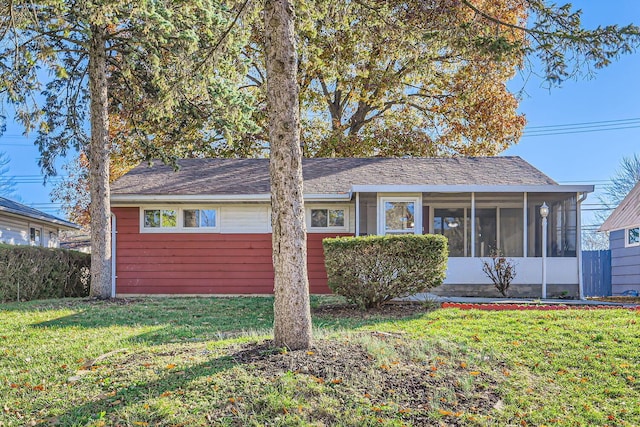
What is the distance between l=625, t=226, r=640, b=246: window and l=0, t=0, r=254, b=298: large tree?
37.3 feet

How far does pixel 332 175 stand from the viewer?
46.2 ft

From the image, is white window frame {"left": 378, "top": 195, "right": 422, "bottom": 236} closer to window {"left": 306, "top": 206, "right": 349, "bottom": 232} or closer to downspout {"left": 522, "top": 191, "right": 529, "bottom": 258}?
window {"left": 306, "top": 206, "right": 349, "bottom": 232}

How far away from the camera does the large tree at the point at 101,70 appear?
987 centimetres

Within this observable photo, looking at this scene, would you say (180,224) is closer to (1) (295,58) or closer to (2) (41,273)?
(2) (41,273)

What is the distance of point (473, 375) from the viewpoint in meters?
5.00

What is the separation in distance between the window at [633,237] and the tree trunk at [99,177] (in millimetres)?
13359

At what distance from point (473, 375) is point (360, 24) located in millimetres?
5491

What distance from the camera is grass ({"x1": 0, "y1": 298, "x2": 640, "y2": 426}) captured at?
4152mm

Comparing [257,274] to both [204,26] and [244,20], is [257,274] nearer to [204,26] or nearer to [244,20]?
[204,26]

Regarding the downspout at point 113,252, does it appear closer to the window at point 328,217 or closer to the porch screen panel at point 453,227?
the window at point 328,217

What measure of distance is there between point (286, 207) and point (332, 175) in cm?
896

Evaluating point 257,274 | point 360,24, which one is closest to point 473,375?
point 360,24

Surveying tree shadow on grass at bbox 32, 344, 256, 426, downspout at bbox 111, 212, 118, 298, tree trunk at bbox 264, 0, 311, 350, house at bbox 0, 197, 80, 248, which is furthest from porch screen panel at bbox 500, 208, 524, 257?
house at bbox 0, 197, 80, 248

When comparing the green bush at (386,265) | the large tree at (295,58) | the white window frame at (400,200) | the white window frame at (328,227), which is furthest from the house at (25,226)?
the large tree at (295,58)
